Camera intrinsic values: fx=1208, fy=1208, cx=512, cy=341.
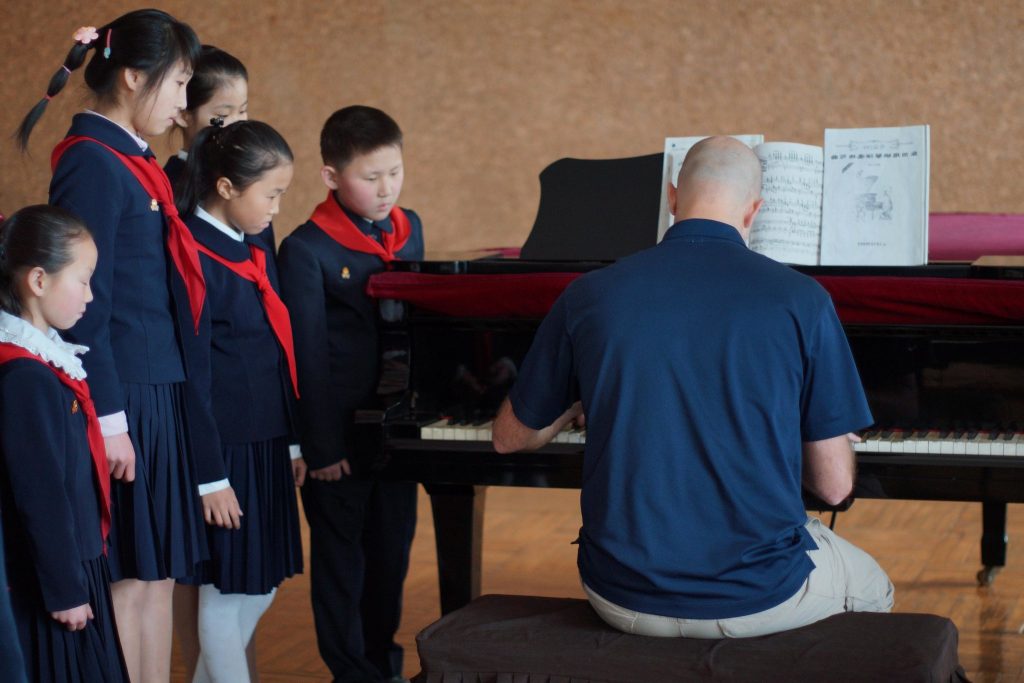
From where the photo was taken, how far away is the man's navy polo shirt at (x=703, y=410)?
183 cm

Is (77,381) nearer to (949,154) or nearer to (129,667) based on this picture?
(129,667)

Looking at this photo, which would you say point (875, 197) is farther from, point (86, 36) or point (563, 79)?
point (563, 79)

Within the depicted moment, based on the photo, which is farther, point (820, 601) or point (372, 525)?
point (372, 525)

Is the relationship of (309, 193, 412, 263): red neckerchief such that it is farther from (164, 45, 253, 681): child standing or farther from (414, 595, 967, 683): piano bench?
(414, 595, 967, 683): piano bench

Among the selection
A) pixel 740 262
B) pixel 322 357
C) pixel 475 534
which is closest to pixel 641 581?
pixel 740 262

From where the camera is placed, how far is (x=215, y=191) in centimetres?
262

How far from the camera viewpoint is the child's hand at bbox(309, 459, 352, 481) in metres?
2.89

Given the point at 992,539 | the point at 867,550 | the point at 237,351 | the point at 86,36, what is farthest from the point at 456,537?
the point at 867,550

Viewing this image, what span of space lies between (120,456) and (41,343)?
1.06ft

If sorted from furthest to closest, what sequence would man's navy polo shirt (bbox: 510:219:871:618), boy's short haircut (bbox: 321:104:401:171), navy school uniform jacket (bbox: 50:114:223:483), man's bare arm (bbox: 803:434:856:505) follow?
1. boy's short haircut (bbox: 321:104:401:171)
2. navy school uniform jacket (bbox: 50:114:223:483)
3. man's bare arm (bbox: 803:434:856:505)
4. man's navy polo shirt (bbox: 510:219:871:618)

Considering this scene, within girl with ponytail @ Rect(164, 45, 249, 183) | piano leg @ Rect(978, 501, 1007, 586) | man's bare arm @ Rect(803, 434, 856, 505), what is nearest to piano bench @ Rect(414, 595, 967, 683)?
man's bare arm @ Rect(803, 434, 856, 505)

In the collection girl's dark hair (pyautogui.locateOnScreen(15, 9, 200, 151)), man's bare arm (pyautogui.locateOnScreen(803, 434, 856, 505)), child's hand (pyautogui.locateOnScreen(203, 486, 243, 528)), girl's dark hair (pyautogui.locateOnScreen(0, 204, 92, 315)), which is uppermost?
girl's dark hair (pyautogui.locateOnScreen(15, 9, 200, 151))

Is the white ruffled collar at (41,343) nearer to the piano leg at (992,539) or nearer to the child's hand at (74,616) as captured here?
the child's hand at (74,616)

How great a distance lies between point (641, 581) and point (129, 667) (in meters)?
1.14
